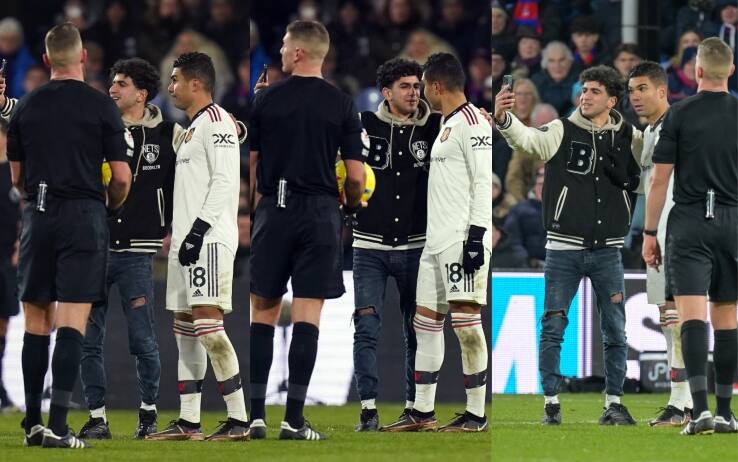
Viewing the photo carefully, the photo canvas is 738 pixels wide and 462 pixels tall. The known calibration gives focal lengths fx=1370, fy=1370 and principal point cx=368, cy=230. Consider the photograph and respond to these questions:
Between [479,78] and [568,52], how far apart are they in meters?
1.07

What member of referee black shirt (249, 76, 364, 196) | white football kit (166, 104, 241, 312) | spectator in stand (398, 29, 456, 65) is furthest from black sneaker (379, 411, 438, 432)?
spectator in stand (398, 29, 456, 65)

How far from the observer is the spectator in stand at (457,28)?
1588cm

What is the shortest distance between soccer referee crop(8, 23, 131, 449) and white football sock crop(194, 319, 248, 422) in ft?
1.91

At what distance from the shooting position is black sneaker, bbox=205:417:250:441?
7.38 meters

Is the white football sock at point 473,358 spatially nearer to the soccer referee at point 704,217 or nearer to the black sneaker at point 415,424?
the black sneaker at point 415,424

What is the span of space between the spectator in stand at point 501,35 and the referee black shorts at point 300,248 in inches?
320

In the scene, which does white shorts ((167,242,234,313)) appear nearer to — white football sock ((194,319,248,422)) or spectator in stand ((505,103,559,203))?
white football sock ((194,319,248,422))

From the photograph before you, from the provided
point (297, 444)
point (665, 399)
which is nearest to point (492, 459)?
point (297, 444)

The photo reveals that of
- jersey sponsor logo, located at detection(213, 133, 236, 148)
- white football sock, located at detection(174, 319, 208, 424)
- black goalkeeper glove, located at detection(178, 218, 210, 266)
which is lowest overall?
white football sock, located at detection(174, 319, 208, 424)

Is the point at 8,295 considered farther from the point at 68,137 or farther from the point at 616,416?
the point at 616,416

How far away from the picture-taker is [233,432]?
739 cm

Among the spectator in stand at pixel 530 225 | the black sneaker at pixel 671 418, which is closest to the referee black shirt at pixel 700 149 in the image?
the black sneaker at pixel 671 418

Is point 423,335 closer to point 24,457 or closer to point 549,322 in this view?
point 549,322

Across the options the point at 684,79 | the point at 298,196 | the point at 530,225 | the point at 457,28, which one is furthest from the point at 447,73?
the point at 457,28
